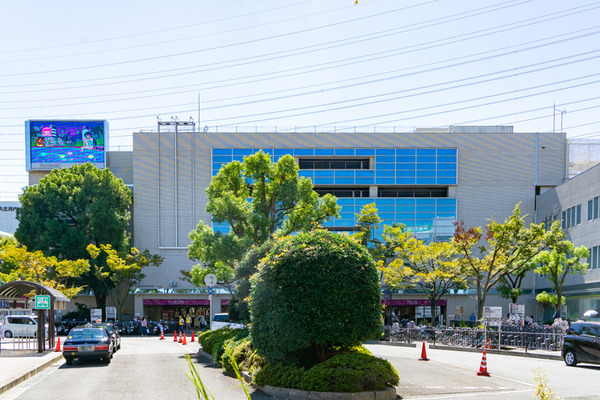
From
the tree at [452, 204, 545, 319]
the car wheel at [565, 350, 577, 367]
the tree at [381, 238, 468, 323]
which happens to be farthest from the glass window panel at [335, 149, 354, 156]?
the car wheel at [565, 350, 577, 367]

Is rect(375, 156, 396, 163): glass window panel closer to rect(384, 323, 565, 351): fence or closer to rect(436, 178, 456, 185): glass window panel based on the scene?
rect(436, 178, 456, 185): glass window panel

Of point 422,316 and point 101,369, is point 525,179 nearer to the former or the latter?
point 422,316

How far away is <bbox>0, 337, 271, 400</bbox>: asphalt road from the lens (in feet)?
A: 48.0

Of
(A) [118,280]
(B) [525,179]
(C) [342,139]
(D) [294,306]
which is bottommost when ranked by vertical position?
(A) [118,280]

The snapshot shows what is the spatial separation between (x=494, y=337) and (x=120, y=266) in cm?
3416

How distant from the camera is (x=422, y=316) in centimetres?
5944

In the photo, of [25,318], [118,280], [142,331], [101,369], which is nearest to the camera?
[101,369]

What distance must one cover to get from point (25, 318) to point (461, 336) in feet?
91.5

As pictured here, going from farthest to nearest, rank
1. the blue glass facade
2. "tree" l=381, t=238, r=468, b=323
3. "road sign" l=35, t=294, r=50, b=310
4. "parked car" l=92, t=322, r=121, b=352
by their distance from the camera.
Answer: the blue glass facade, "tree" l=381, t=238, r=468, b=323, "road sign" l=35, t=294, r=50, b=310, "parked car" l=92, t=322, r=121, b=352

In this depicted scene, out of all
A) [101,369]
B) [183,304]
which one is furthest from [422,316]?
[101,369]

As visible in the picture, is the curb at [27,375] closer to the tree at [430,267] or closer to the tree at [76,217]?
the tree at [430,267]

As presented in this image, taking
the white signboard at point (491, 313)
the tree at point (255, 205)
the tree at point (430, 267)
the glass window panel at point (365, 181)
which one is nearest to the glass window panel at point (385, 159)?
the glass window panel at point (365, 181)

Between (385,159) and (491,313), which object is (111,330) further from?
(385,159)

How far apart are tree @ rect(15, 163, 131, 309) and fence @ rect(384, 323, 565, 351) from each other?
31.1 m
